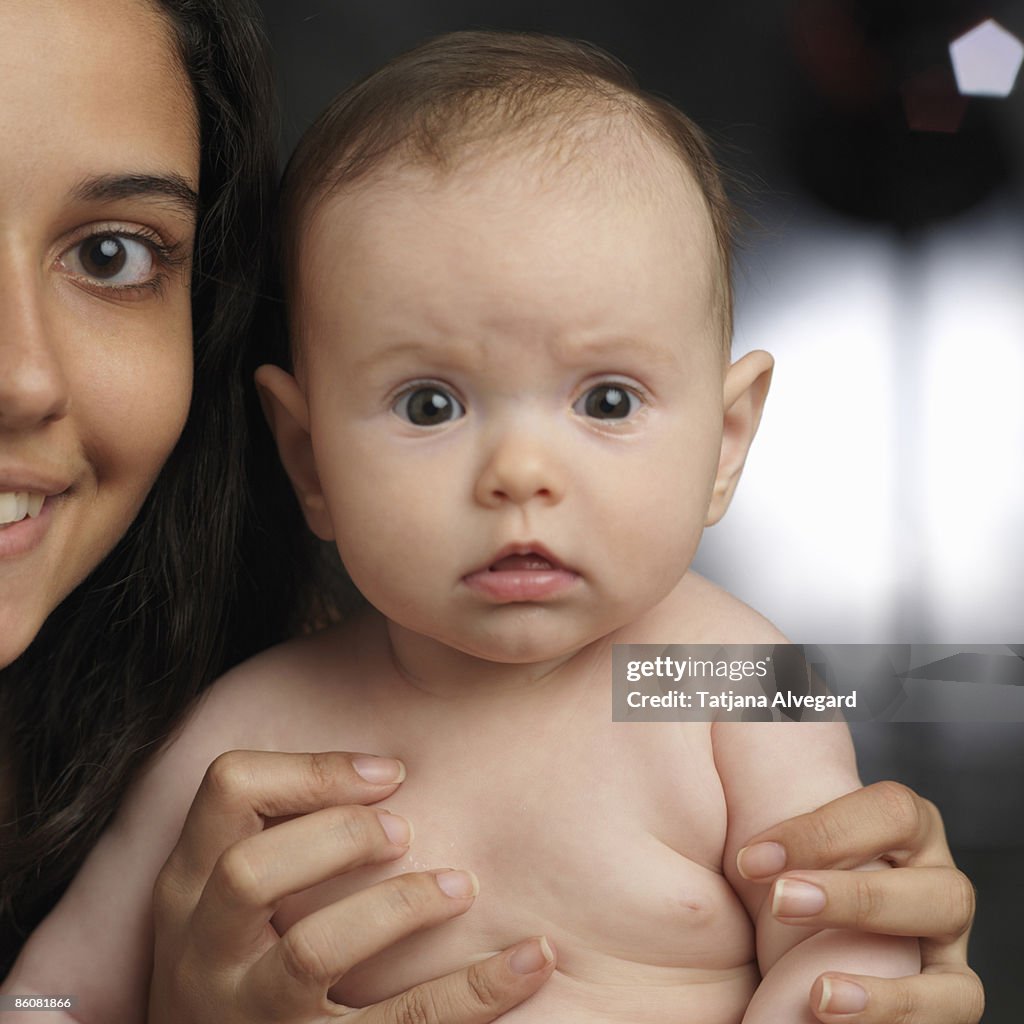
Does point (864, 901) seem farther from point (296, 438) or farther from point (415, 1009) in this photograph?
point (296, 438)

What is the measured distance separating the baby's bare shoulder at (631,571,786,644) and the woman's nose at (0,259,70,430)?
550 millimetres

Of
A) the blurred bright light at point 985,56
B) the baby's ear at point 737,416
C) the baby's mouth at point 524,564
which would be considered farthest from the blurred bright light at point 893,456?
the baby's mouth at point 524,564

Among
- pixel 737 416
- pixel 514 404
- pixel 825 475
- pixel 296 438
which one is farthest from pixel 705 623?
pixel 825 475

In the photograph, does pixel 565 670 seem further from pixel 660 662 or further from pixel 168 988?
pixel 168 988

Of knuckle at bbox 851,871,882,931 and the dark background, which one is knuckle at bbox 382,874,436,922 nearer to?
knuckle at bbox 851,871,882,931

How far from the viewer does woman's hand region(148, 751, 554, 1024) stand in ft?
3.26

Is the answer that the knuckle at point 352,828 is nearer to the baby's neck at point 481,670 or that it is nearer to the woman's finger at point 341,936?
the woman's finger at point 341,936

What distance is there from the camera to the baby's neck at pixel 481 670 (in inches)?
44.2

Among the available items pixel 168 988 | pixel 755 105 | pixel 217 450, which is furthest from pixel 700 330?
pixel 755 105

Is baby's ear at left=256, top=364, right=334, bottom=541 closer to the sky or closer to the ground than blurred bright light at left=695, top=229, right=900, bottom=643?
closer to the ground

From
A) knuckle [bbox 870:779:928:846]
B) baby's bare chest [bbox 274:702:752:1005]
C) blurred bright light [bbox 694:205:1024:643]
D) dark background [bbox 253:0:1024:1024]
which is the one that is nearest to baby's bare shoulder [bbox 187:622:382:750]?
baby's bare chest [bbox 274:702:752:1005]

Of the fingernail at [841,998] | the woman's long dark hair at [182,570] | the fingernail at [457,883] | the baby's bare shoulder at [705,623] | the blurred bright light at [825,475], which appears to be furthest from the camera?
the blurred bright light at [825,475]

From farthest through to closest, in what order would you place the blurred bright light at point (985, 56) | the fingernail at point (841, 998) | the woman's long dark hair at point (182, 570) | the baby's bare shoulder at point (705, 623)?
the blurred bright light at point (985, 56), the woman's long dark hair at point (182, 570), the baby's bare shoulder at point (705, 623), the fingernail at point (841, 998)

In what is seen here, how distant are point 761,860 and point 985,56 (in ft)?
5.25
